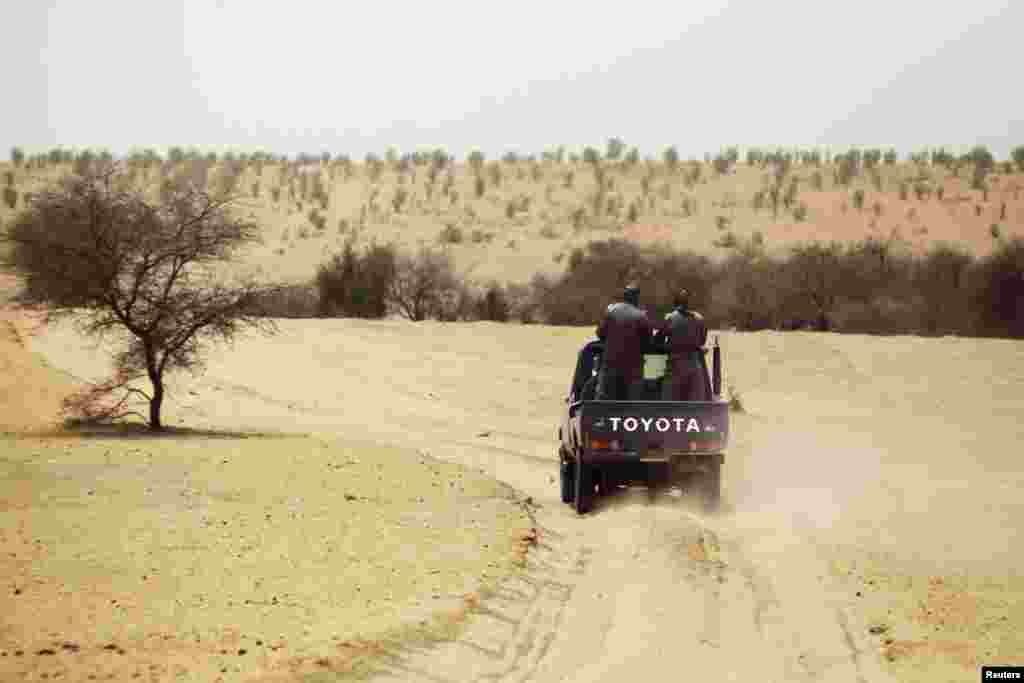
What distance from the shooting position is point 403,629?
37.2 ft

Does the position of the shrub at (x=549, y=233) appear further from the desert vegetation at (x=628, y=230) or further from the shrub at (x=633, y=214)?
the shrub at (x=633, y=214)

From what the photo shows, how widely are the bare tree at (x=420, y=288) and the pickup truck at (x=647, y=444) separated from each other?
29.2 m

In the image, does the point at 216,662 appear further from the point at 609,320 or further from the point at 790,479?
the point at 790,479

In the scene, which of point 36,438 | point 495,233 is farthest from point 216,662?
point 495,233

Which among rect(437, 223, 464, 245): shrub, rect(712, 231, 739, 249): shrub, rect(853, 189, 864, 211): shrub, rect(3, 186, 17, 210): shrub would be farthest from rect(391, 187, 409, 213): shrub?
rect(853, 189, 864, 211): shrub

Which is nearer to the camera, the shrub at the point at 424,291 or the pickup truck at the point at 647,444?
the pickup truck at the point at 647,444

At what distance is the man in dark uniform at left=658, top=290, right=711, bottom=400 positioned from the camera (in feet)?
60.0

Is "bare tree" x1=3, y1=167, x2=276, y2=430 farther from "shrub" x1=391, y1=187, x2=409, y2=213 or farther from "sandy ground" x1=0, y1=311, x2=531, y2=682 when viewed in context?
"shrub" x1=391, y1=187, x2=409, y2=213

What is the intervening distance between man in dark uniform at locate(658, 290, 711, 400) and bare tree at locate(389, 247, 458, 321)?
28946 millimetres

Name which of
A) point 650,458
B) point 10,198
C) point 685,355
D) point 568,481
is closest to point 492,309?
point 10,198

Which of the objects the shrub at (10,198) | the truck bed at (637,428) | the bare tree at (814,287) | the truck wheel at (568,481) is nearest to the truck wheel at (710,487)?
the truck bed at (637,428)

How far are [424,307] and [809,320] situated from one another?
1153cm

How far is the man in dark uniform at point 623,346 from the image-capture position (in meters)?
17.9

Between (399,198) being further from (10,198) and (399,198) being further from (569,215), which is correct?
(10,198)
